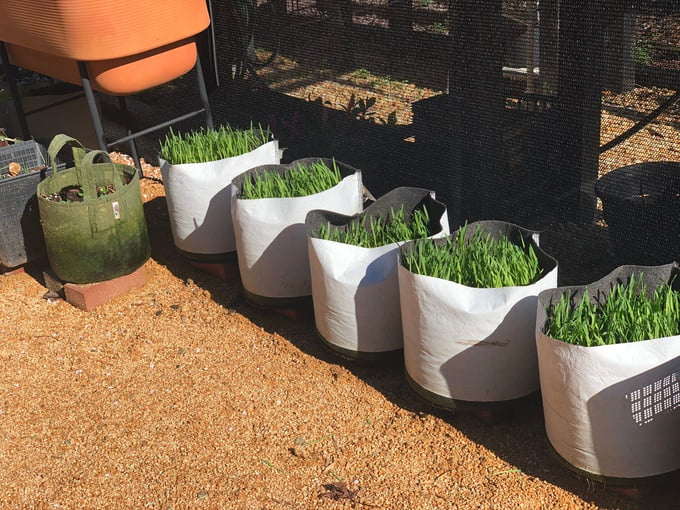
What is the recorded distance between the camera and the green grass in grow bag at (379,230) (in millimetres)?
3387

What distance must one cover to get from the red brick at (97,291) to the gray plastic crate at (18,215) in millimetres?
373

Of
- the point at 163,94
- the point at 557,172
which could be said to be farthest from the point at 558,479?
the point at 163,94

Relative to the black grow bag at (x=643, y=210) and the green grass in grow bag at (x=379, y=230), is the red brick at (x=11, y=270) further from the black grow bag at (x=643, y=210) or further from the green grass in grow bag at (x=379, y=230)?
the black grow bag at (x=643, y=210)

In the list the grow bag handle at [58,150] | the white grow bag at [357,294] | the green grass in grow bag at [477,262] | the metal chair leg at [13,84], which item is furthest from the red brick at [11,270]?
the green grass in grow bag at [477,262]

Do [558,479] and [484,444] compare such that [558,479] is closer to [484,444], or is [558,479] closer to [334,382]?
[484,444]

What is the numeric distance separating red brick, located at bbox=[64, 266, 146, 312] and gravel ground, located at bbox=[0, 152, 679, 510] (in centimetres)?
5

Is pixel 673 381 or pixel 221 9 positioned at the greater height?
pixel 221 9

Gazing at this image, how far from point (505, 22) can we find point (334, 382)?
1.60 m

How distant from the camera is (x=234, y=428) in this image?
123 inches

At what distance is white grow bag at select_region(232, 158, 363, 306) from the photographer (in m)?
3.62

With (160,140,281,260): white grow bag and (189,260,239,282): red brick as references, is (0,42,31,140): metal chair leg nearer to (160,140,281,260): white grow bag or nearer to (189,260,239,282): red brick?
(160,140,281,260): white grow bag

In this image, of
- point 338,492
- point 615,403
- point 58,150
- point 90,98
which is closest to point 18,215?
point 58,150

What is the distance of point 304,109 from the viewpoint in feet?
15.3

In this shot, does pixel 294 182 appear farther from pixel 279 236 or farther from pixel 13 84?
pixel 13 84
